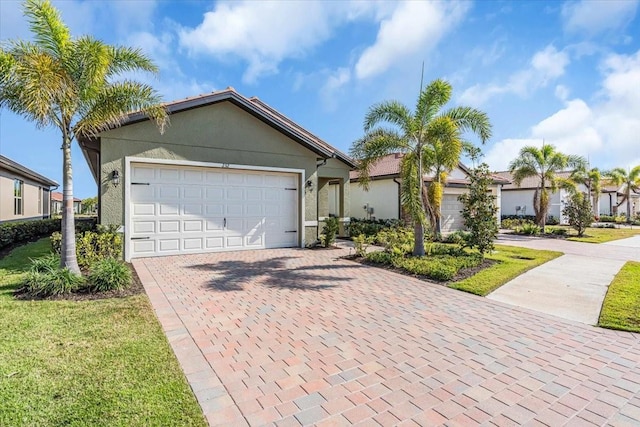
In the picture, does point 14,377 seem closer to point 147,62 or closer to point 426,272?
point 147,62

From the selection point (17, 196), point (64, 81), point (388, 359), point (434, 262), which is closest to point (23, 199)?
point (17, 196)

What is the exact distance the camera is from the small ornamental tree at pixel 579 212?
1969 cm

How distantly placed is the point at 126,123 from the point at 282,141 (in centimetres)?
513

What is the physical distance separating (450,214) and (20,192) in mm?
24667

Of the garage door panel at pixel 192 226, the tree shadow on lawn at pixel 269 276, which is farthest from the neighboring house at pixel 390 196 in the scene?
the garage door panel at pixel 192 226

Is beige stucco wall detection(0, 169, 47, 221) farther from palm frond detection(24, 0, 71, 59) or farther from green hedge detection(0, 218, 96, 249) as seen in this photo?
palm frond detection(24, 0, 71, 59)

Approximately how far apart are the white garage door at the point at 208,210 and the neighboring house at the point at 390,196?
833cm

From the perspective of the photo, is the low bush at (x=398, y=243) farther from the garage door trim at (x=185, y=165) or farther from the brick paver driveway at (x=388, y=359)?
the brick paver driveway at (x=388, y=359)

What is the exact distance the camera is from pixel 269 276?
27.1ft

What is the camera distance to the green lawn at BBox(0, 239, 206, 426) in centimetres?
283

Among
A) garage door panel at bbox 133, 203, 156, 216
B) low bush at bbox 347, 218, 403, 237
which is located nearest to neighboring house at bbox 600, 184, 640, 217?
low bush at bbox 347, 218, 403, 237

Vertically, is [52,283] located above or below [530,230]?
below

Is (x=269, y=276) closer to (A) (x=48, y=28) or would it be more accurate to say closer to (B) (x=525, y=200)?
(A) (x=48, y=28)

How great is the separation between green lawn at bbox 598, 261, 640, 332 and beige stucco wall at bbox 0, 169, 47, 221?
21292mm
